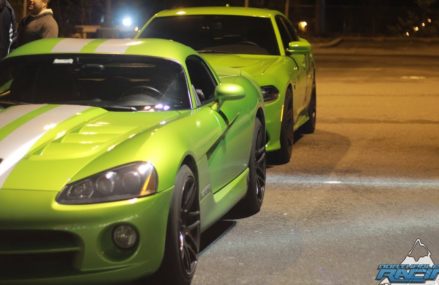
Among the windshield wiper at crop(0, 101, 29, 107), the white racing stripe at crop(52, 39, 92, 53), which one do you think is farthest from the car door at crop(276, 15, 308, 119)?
the windshield wiper at crop(0, 101, 29, 107)

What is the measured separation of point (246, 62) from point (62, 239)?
4924mm

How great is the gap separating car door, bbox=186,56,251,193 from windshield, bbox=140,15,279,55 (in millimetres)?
3165

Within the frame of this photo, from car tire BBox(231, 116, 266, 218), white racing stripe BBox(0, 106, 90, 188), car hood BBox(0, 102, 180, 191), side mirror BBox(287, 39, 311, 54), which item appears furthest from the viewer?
side mirror BBox(287, 39, 311, 54)

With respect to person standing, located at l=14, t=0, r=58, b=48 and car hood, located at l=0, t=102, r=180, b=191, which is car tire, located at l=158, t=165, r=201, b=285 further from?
person standing, located at l=14, t=0, r=58, b=48

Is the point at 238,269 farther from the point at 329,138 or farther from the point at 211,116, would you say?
the point at 329,138

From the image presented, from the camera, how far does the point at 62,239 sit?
4.25 m

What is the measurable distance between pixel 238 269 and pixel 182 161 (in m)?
0.94

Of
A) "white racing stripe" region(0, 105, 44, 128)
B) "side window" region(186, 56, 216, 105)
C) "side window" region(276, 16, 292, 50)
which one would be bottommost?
"side window" region(276, 16, 292, 50)

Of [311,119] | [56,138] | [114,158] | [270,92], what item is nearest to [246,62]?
[270,92]

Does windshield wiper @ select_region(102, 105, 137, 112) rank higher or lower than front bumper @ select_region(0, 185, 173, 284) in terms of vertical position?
higher

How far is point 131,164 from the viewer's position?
445 cm

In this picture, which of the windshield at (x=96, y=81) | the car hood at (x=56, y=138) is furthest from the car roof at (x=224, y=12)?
the car hood at (x=56, y=138)

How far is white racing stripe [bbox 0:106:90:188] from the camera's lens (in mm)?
4501

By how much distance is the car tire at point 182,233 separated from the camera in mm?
4539
